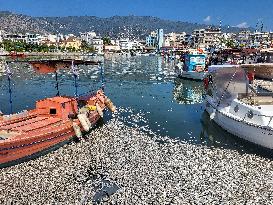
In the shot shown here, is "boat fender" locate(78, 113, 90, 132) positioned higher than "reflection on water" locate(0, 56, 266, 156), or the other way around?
"boat fender" locate(78, 113, 90, 132)

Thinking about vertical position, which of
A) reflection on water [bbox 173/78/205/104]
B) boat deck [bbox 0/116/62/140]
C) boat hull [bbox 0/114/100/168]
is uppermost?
boat deck [bbox 0/116/62/140]

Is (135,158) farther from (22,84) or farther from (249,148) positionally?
(22,84)

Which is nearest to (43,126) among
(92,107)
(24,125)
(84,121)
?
(24,125)

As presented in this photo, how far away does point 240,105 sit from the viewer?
1102 inches

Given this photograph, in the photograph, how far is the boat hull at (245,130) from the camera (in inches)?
966

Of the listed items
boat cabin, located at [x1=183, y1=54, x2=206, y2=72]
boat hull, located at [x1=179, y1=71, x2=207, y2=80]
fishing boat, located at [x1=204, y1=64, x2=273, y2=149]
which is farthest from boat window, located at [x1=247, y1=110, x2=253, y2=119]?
boat cabin, located at [x1=183, y1=54, x2=206, y2=72]

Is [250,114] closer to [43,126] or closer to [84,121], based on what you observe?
[84,121]

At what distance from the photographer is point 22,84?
208ft

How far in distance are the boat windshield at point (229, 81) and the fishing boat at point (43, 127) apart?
10777 millimetres

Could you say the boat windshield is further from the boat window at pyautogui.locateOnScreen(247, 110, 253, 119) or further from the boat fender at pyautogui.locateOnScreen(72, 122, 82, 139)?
the boat fender at pyautogui.locateOnScreen(72, 122, 82, 139)

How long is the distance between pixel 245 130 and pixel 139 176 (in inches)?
400

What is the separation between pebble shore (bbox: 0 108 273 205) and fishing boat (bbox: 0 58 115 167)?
2.34 ft

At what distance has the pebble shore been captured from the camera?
1786 cm

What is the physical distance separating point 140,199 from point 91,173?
4.71 metres
